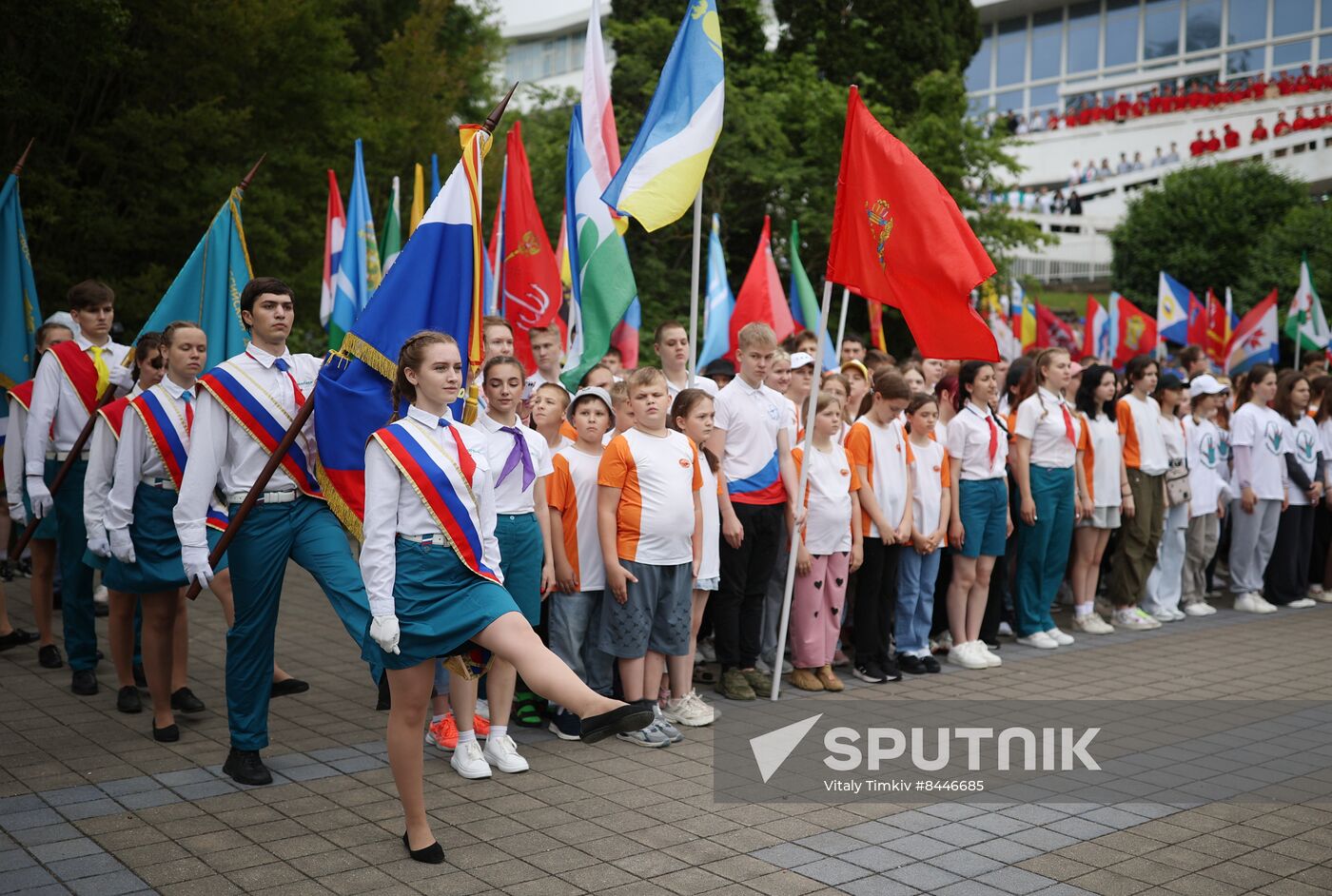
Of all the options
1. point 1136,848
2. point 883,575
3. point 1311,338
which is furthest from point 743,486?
point 1311,338

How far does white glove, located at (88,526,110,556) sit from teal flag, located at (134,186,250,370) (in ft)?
3.37

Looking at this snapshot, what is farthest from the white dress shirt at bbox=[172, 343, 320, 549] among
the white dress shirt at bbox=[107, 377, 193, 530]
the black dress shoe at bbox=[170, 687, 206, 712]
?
the black dress shoe at bbox=[170, 687, 206, 712]

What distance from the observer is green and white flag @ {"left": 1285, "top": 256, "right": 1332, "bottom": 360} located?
656 inches

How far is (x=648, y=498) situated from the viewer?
21.8ft

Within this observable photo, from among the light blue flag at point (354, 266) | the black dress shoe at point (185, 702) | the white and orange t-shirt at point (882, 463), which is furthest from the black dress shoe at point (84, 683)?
the white and orange t-shirt at point (882, 463)

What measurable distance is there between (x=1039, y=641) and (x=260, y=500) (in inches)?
229

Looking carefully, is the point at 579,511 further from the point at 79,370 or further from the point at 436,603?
the point at 79,370

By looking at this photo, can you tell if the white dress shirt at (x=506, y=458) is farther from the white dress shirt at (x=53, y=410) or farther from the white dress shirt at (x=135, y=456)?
the white dress shirt at (x=53, y=410)

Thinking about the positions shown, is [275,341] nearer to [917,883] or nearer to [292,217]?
[917,883]

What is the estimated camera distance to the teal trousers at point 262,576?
5.54m

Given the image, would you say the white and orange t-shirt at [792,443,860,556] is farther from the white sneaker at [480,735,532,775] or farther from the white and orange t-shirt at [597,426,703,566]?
the white sneaker at [480,735,532,775]

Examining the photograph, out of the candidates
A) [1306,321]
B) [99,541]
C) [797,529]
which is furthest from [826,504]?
[1306,321]

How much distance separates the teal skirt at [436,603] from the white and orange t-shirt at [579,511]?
6.90ft

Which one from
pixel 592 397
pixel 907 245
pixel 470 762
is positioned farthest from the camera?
pixel 907 245
